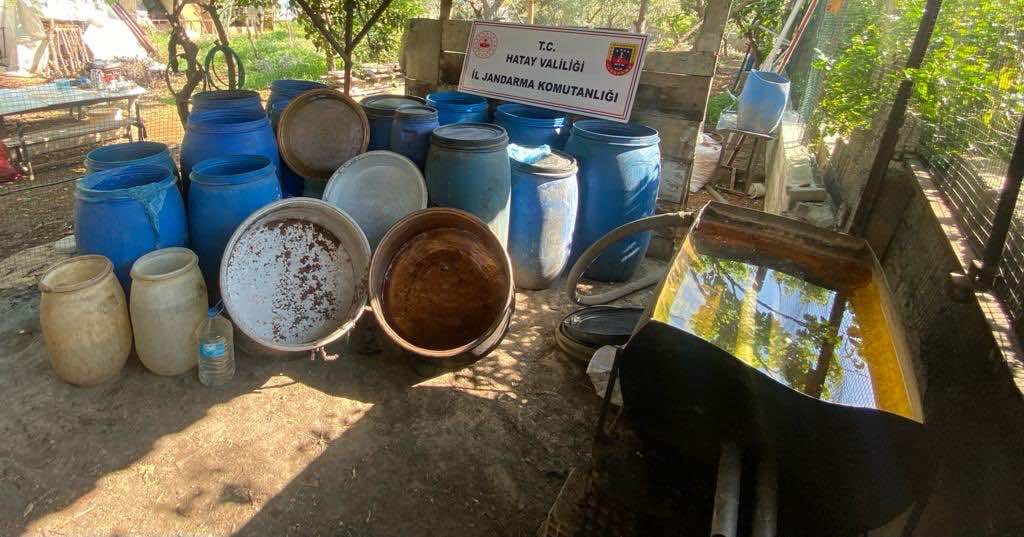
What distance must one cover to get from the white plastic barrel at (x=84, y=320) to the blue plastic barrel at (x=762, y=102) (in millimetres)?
6471

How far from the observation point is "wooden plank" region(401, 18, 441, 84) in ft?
17.3

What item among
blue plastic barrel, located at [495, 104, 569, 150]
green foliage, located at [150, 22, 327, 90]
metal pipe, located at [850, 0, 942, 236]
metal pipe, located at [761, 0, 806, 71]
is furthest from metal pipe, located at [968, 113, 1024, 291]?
green foliage, located at [150, 22, 327, 90]

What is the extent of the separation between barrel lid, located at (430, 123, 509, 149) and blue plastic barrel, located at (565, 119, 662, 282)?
711 mm

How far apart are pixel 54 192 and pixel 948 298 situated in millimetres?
7561

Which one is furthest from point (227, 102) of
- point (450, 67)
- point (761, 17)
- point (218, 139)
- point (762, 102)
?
point (761, 17)

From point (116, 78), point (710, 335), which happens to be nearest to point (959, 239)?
point (710, 335)

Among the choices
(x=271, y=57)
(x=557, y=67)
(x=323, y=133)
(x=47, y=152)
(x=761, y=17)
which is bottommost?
(x=47, y=152)

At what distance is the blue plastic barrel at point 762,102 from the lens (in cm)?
625

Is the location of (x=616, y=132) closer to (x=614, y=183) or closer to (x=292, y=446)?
(x=614, y=183)

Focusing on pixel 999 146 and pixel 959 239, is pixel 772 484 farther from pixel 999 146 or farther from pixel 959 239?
pixel 999 146

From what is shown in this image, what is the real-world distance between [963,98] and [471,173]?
2689 mm

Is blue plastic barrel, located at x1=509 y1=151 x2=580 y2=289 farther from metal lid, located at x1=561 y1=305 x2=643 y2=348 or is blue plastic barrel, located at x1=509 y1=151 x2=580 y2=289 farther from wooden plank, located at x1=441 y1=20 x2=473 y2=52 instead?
wooden plank, located at x1=441 y1=20 x2=473 y2=52

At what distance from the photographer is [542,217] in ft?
12.4

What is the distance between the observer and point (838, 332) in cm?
188
